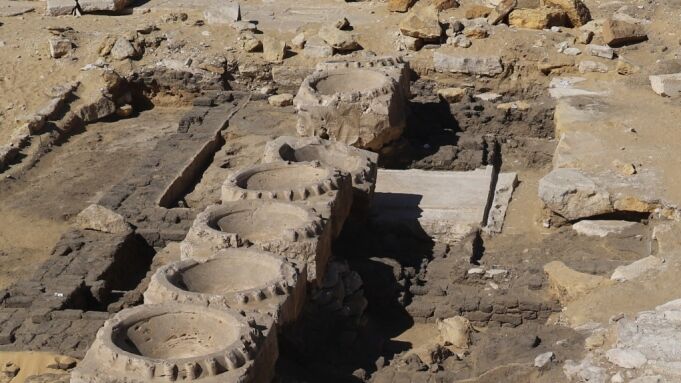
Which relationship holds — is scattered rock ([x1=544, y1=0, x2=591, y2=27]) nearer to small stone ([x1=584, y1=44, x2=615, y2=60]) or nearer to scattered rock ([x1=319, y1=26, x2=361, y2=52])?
small stone ([x1=584, y1=44, x2=615, y2=60])

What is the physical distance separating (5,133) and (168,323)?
8965 millimetres

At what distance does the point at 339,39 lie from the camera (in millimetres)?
18641

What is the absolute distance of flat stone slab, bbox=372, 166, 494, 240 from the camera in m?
13.5

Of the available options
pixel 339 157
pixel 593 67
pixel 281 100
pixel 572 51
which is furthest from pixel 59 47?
pixel 593 67

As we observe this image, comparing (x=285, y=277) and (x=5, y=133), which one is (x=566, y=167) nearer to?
(x=285, y=277)

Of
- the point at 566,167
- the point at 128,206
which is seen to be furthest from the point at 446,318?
the point at 128,206

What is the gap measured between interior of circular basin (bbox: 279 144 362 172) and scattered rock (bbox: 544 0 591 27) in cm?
654

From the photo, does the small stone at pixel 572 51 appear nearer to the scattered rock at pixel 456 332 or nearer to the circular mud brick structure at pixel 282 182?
the circular mud brick structure at pixel 282 182

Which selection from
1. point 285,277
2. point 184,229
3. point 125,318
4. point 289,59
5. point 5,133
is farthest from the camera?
point 289,59

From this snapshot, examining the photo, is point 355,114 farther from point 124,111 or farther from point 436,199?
point 124,111

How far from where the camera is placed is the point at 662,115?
15922 millimetres

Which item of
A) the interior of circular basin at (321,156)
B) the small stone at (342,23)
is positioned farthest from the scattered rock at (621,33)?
the interior of circular basin at (321,156)

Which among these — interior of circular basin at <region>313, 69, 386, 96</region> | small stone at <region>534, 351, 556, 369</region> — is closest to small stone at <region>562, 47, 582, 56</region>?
interior of circular basin at <region>313, 69, 386, 96</region>

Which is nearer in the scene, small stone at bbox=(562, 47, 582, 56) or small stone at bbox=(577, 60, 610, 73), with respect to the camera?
small stone at bbox=(577, 60, 610, 73)
